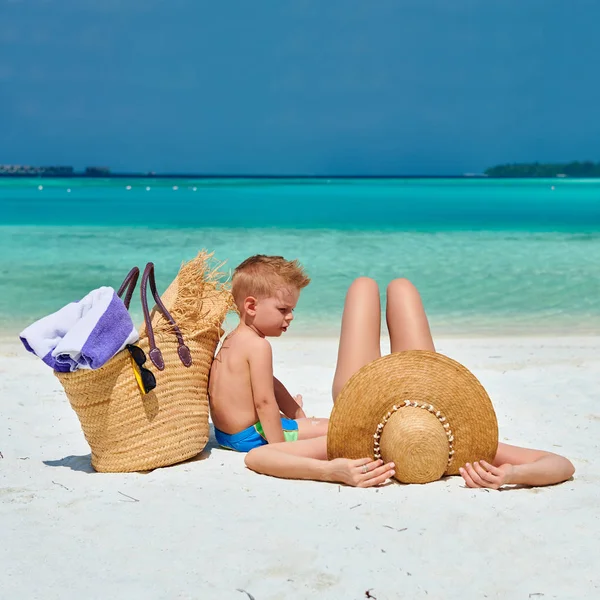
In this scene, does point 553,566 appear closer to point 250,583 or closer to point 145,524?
point 250,583

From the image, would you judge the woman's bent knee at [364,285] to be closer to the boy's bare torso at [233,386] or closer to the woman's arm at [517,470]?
the boy's bare torso at [233,386]

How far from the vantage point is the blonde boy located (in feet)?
12.5

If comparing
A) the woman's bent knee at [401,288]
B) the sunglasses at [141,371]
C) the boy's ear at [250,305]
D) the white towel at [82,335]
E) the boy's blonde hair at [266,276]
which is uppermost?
the boy's blonde hair at [266,276]

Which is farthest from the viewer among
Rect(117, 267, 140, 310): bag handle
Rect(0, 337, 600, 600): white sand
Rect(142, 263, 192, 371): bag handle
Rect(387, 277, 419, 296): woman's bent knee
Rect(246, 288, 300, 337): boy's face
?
Rect(387, 277, 419, 296): woman's bent knee

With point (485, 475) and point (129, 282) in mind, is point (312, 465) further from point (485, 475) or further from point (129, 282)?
point (129, 282)

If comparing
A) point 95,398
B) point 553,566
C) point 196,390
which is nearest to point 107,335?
point 95,398

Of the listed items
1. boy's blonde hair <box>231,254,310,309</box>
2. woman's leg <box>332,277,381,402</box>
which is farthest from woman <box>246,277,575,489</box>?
boy's blonde hair <box>231,254,310,309</box>

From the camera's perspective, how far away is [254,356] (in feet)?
12.4

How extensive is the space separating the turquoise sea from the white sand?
5288 millimetres

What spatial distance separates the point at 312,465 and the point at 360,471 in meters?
0.22

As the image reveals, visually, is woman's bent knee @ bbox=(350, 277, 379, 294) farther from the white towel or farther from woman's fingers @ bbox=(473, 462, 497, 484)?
the white towel

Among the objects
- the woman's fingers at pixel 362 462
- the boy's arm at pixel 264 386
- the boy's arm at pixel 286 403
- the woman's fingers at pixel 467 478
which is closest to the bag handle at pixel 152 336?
the boy's arm at pixel 264 386

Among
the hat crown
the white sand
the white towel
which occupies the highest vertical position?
the white towel

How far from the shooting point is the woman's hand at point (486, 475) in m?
3.38
